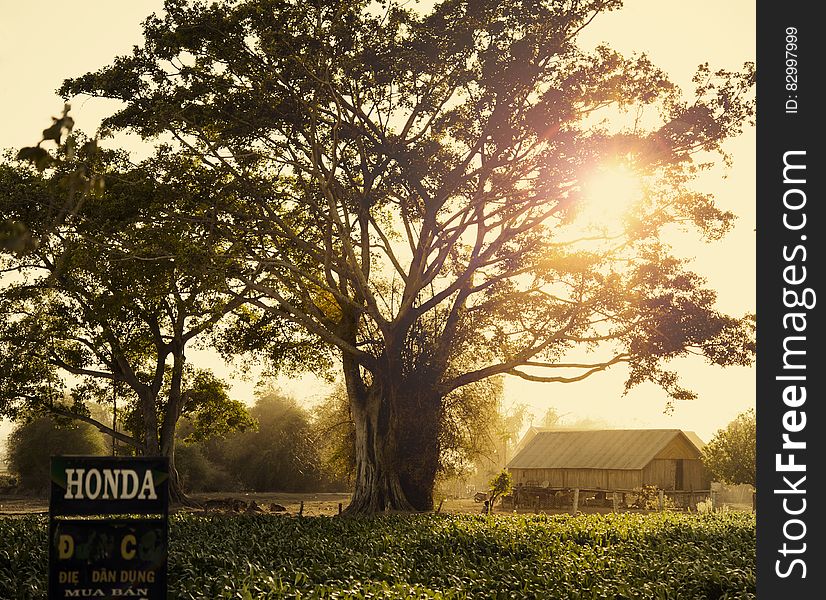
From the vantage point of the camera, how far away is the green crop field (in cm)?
1088

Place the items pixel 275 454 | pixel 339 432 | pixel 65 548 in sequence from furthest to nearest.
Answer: pixel 275 454, pixel 339 432, pixel 65 548

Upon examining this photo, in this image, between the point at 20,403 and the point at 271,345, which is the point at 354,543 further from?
the point at 20,403

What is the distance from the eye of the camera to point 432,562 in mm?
13578

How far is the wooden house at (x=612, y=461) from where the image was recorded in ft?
156

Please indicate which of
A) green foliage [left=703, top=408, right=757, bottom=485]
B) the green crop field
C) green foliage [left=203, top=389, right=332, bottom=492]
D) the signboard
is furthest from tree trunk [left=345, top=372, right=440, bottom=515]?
green foliage [left=703, top=408, right=757, bottom=485]

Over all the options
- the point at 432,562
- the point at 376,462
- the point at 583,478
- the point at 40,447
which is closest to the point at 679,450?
the point at 583,478

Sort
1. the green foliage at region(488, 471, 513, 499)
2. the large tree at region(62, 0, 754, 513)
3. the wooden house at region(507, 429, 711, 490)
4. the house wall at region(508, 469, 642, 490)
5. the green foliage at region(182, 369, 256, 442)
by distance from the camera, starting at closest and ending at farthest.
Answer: the large tree at region(62, 0, 754, 513), the green foliage at region(488, 471, 513, 499), the green foliage at region(182, 369, 256, 442), the house wall at region(508, 469, 642, 490), the wooden house at region(507, 429, 711, 490)

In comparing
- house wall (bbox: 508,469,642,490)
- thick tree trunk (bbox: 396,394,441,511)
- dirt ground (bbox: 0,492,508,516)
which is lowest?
dirt ground (bbox: 0,492,508,516)

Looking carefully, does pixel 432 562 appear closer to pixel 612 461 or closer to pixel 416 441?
pixel 416 441

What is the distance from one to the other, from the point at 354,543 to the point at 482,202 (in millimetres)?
12418

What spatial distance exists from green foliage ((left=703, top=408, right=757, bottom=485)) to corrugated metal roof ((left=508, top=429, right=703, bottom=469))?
172cm

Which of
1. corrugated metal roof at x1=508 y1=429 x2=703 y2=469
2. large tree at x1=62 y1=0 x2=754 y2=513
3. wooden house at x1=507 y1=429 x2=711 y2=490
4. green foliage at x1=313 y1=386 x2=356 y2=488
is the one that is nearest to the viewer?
large tree at x1=62 y1=0 x2=754 y2=513

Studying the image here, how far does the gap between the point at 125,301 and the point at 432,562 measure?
1382cm

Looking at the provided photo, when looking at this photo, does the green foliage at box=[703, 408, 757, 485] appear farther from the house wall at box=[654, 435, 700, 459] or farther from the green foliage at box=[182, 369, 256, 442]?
the green foliage at box=[182, 369, 256, 442]
